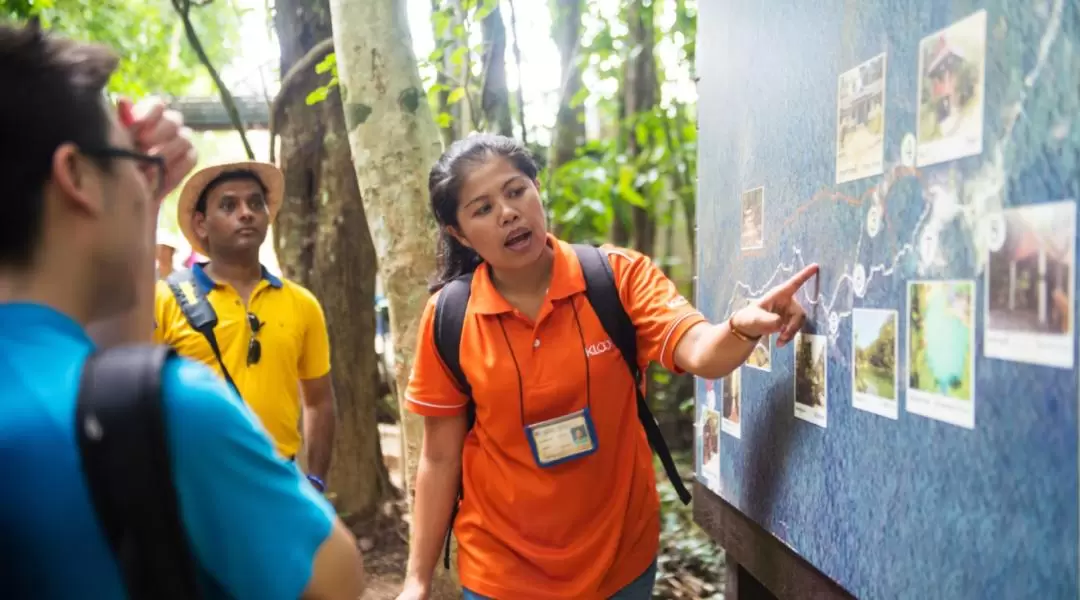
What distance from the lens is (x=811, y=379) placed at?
5.02ft

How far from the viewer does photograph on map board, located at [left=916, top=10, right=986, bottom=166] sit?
1049 millimetres

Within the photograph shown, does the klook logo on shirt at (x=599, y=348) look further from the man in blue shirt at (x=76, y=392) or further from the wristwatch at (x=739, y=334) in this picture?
the man in blue shirt at (x=76, y=392)

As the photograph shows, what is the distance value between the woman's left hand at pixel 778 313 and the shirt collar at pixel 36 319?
43.5 inches

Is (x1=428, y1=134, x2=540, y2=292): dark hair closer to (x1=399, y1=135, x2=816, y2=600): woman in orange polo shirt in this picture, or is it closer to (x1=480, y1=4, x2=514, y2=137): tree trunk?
(x1=399, y1=135, x2=816, y2=600): woman in orange polo shirt

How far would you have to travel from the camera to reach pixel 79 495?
785 millimetres

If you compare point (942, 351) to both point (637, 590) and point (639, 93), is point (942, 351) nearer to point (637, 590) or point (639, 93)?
point (637, 590)

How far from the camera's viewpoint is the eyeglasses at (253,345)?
2785 mm

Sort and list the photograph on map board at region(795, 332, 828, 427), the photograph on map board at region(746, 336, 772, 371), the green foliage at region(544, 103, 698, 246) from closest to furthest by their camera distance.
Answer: the photograph on map board at region(795, 332, 828, 427) → the photograph on map board at region(746, 336, 772, 371) → the green foliage at region(544, 103, 698, 246)

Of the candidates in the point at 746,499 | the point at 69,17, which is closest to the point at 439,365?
the point at 746,499

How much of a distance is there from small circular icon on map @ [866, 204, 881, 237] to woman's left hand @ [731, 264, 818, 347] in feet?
0.63

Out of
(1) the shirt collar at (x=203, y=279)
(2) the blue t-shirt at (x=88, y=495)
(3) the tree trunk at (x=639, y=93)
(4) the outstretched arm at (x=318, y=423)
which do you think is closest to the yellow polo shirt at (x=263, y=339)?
(1) the shirt collar at (x=203, y=279)

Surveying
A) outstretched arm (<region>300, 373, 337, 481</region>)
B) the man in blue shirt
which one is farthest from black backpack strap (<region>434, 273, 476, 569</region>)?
outstretched arm (<region>300, 373, 337, 481</region>)

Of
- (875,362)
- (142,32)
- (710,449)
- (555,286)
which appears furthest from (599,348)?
(142,32)

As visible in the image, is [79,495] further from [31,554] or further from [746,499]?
[746,499]
